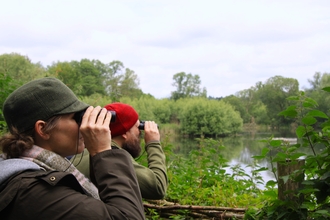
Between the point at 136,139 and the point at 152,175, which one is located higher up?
the point at 136,139

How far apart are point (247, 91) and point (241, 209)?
57.6 m

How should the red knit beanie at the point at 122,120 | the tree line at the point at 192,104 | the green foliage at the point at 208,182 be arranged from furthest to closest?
the tree line at the point at 192,104 → the green foliage at the point at 208,182 → the red knit beanie at the point at 122,120

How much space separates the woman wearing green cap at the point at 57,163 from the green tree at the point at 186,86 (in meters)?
70.4

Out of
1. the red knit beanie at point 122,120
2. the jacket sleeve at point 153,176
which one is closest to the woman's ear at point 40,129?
the jacket sleeve at point 153,176

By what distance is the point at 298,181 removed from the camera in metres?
2.48

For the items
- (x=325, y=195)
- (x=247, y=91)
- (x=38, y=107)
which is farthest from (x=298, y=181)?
(x=247, y=91)

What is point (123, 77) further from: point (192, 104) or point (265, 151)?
point (265, 151)

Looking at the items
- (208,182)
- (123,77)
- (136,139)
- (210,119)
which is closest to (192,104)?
(210,119)

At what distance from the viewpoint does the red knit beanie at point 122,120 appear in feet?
8.23

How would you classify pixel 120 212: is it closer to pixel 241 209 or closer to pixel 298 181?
pixel 298 181

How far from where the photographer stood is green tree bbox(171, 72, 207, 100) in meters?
72.2

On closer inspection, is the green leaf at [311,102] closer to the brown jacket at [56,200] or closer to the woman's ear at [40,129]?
the brown jacket at [56,200]

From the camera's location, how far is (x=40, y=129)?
1412 millimetres

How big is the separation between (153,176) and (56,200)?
1184mm
